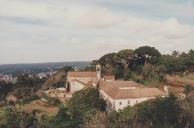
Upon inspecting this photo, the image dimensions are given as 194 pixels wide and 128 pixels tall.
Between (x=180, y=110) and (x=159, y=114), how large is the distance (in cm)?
268

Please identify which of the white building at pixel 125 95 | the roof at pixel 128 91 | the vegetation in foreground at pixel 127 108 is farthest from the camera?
the roof at pixel 128 91

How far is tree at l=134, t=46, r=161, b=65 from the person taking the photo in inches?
3118

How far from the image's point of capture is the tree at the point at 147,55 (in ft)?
260

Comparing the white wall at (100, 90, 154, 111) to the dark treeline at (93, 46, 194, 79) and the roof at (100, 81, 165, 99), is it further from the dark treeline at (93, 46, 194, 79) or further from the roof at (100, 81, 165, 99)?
the dark treeline at (93, 46, 194, 79)

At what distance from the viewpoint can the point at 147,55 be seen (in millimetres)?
80000

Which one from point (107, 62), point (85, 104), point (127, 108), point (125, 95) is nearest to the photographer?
point (127, 108)

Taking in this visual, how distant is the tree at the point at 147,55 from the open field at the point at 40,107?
20.7 metres

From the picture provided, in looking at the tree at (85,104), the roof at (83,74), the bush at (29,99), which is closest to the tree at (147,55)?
the roof at (83,74)

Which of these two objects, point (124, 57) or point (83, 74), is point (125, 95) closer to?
point (83, 74)

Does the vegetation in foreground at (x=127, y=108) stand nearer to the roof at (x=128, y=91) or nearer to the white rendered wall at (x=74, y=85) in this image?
the roof at (x=128, y=91)

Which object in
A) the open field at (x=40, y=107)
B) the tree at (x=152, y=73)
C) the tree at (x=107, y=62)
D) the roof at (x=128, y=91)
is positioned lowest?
the open field at (x=40, y=107)

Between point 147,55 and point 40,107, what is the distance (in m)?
24.2

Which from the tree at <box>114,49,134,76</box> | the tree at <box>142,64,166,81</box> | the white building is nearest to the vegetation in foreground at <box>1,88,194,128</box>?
the white building

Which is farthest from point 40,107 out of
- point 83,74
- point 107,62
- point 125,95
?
point 125,95
